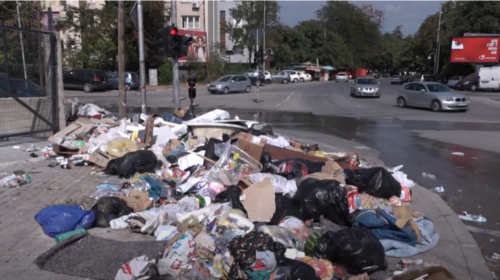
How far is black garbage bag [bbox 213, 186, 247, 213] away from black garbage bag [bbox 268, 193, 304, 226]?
0.49 m

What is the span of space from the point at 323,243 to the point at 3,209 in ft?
14.4

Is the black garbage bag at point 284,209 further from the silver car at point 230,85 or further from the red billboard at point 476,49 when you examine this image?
the red billboard at point 476,49

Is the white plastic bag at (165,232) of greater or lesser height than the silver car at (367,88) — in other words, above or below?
above

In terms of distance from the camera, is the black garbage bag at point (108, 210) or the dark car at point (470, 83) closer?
the black garbage bag at point (108, 210)

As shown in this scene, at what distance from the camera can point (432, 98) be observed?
83.7 feet

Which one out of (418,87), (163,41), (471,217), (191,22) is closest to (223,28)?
(191,22)

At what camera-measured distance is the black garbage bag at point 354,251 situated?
196 inches

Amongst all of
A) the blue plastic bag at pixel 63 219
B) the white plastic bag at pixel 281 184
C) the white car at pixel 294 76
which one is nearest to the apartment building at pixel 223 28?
the white car at pixel 294 76

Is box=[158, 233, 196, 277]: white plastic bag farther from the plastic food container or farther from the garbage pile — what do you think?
the plastic food container

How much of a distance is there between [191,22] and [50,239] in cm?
5777

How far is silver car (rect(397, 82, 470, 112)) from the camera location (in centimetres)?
2494

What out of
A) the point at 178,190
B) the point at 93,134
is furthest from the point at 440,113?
the point at 178,190

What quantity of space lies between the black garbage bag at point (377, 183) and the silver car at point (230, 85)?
32.6m

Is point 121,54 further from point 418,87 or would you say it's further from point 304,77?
point 304,77
